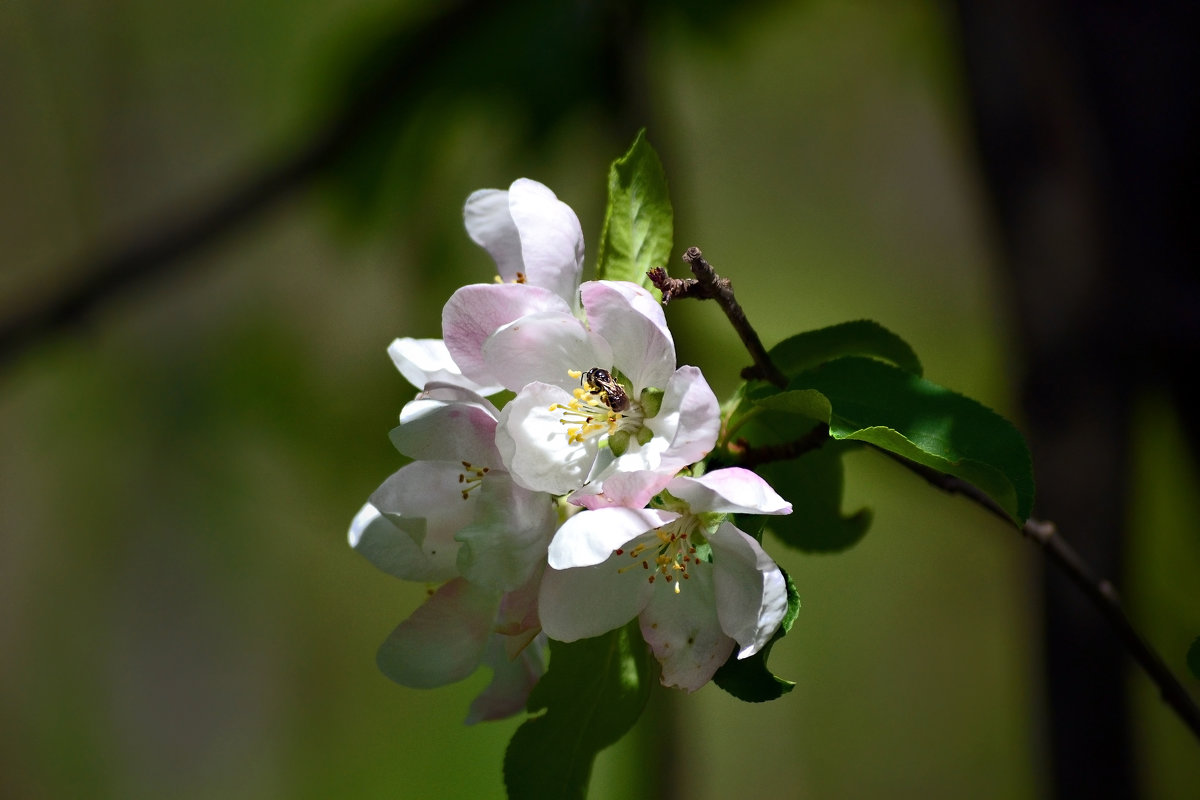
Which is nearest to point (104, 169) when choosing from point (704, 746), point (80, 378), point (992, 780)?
point (80, 378)

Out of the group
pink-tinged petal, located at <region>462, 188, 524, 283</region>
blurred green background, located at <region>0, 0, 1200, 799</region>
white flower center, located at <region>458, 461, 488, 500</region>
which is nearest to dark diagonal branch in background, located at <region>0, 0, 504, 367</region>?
blurred green background, located at <region>0, 0, 1200, 799</region>

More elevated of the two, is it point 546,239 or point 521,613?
point 546,239

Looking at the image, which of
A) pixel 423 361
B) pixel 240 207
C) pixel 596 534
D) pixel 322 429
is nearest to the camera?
pixel 596 534

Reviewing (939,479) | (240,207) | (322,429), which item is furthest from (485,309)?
(322,429)

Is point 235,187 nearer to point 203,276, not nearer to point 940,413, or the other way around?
point 203,276

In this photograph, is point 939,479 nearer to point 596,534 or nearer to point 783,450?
point 783,450

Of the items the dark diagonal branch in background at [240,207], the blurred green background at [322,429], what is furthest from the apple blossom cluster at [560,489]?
the blurred green background at [322,429]

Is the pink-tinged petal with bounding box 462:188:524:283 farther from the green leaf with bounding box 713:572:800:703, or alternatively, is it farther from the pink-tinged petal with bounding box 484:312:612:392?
the green leaf with bounding box 713:572:800:703

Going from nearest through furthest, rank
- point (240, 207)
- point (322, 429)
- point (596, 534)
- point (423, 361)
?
point (596, 534)
point (423, 361)
point (240, 207)
point (322, 429)
